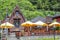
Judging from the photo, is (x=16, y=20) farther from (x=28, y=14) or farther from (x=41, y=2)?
(x=41, y=2)

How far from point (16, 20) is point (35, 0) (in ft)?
65.5

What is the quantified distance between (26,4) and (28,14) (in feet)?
7.69

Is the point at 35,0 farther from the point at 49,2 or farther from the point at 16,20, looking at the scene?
the point at 16,20

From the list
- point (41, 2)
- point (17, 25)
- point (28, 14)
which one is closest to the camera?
point (17, 25)

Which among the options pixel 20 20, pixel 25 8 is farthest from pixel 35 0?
pixel 20 20

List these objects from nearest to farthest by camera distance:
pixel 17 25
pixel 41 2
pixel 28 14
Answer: pixel 17 25, pixel 28 14, pixel 41 2

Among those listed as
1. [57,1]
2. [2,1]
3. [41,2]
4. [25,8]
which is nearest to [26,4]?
[25,8]

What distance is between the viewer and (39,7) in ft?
186

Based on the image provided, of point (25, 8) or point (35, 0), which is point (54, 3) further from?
point (25, 8)

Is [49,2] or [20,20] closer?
[20,20]

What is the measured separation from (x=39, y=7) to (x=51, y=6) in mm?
2597

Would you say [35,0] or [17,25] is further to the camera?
[35,0]

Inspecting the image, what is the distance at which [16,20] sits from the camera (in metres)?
37.6

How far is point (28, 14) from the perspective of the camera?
152 feet
